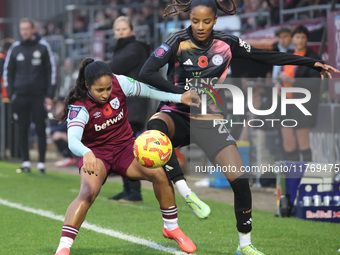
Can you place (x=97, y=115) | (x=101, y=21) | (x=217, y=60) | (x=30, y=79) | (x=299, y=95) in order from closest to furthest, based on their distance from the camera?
(x=97, y=115) → (x=217, y=60) → (x=299, y=95) → (x=30, y=79) → (x=101, y=21)

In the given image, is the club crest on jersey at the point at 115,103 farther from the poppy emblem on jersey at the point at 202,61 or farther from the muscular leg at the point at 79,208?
the poppy emblem on jersey at the point at 202,61

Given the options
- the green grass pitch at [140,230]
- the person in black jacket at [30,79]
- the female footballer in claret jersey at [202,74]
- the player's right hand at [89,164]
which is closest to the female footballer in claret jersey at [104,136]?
the player's right hand at [89,164]

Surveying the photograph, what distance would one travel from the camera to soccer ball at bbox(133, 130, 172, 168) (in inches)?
228

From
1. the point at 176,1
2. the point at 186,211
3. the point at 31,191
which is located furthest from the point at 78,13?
the point at 176,1

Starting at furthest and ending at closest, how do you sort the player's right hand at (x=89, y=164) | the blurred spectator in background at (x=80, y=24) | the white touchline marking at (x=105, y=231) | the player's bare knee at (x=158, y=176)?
the blurred spectator in background at (x=80, y=24)
the white touchline marking at (x=105, y=231)
the player's bare knee at (x=158, y=176)
the player's right hand at (x=89, y=164)

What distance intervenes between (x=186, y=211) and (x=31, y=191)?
295 cm

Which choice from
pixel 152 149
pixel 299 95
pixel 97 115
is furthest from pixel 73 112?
pixel 299 95

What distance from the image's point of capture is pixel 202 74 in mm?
6227

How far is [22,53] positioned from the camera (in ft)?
43.4

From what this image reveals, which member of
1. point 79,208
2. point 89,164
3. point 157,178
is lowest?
point 79,208

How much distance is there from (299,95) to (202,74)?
4.45 m

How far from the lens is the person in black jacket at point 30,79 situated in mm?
13148

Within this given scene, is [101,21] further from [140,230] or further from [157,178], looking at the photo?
[157,178]

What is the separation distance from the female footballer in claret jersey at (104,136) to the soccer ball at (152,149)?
0.66 feet
